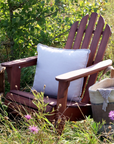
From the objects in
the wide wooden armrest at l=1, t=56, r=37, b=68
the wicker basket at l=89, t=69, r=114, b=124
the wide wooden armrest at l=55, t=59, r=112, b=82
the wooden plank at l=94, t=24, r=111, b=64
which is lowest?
the wicker basket at l=89, t=69, r=114, b=124

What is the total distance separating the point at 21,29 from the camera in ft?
9.88

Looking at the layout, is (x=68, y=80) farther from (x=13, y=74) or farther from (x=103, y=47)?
(x=103, y=47)

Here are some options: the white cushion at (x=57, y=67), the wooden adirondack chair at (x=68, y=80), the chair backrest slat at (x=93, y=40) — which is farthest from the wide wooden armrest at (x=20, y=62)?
the chair backrest slat at (x=93, y=40)

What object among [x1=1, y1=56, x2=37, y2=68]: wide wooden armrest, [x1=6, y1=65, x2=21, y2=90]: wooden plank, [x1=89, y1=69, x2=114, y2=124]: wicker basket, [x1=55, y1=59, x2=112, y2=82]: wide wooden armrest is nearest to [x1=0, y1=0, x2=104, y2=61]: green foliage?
[x1=1, y1=56, x2=37, y2=68]: wide wooden armrest

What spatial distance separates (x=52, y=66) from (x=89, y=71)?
49 centimetres

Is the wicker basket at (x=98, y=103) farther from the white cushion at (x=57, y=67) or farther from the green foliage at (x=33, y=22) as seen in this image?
the green foliage at (x=33, y=22)

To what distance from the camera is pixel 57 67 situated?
6.68 feet

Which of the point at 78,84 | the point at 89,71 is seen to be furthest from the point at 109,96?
the point at 78,84

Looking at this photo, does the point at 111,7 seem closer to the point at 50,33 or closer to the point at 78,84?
the point at 50,33

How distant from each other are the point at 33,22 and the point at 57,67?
45.6 inches

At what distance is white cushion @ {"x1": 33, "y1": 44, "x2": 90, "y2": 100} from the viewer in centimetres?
Result: 201

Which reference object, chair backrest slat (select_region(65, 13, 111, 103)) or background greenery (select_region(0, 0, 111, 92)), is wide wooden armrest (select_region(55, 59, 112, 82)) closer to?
chair backrest slat (select_region(65, 13, 111, 103))

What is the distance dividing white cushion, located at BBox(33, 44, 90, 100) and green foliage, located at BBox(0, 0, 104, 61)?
3.05ft

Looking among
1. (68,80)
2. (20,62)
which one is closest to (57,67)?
(20,62)
